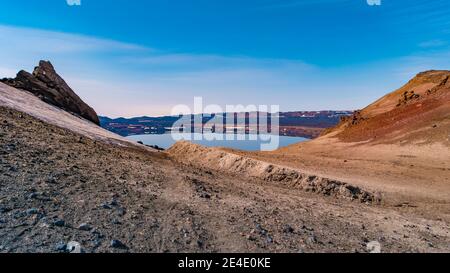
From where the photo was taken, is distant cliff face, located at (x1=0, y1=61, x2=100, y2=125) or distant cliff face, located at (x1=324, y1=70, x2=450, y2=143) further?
distant cliff face, located at (x1=0, y1=61, x2=100, y2=125)

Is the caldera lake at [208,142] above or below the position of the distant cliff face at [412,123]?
below

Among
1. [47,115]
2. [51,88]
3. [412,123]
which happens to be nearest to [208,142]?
[51,88]

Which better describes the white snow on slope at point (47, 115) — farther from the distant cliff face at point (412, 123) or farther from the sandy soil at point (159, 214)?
the distant cliff face at point (412, 123)

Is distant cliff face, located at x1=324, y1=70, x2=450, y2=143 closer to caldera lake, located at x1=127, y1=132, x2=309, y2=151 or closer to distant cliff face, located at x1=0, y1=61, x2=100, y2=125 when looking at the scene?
caldera lake, located at x1=127, y1=132, x2=309, y2=151

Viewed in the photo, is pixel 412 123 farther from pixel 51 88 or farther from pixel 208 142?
pixel 51 88

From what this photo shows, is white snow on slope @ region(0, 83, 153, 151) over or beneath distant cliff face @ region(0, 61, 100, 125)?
beneath

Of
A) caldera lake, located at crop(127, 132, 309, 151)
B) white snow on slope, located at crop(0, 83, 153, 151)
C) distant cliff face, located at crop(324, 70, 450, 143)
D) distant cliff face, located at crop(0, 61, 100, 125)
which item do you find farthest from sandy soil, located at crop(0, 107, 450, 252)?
distant cliff face, located at crop(0, 61, 100, 125)

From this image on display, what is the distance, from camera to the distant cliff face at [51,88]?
33.1 metres

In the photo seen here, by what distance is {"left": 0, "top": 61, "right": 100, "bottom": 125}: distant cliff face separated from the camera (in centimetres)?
3309

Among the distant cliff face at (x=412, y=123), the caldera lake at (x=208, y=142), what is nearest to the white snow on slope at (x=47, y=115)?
the caldera lake at (x=208, y=142)
